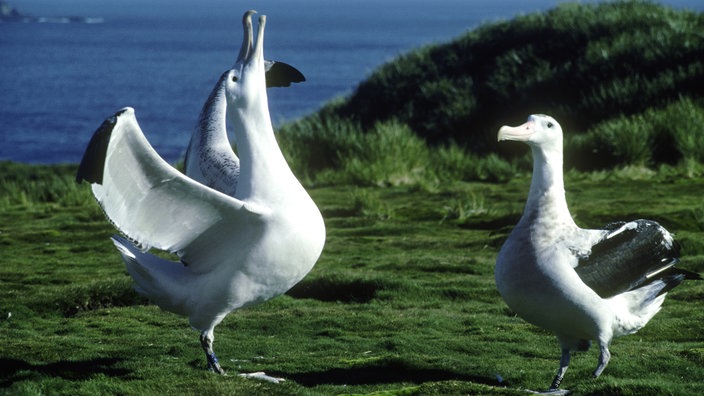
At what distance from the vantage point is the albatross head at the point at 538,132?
20.8 feet

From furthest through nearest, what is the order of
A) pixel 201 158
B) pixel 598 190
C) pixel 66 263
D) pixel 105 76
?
pixel 105 76 < pixel 598 190 < pixel 66 263 < pixel 201 158

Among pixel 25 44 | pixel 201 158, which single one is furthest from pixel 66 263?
pixel 25 44

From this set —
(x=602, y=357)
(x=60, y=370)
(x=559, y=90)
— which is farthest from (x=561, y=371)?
(x=559, y=90)

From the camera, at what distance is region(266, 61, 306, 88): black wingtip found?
8.45 meters

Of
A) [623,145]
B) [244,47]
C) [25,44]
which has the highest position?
[244,47]

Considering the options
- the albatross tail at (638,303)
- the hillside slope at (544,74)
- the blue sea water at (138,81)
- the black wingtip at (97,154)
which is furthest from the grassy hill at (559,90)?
the black wingtip at (97,154)

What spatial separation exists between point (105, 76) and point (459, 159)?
76.8m

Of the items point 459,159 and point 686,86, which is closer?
point 459,159

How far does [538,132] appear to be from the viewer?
6.45 m

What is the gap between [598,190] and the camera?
1580 cm

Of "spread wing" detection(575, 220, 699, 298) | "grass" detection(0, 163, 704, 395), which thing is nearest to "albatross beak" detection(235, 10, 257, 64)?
"grass" detection(0, 163, 704, 395)

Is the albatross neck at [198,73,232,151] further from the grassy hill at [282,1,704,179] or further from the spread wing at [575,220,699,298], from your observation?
the grassy hill at [282,1,704,179]

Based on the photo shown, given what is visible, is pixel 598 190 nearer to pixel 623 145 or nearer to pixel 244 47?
pixel 623 145

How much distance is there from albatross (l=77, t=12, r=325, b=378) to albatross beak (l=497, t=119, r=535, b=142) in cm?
134
